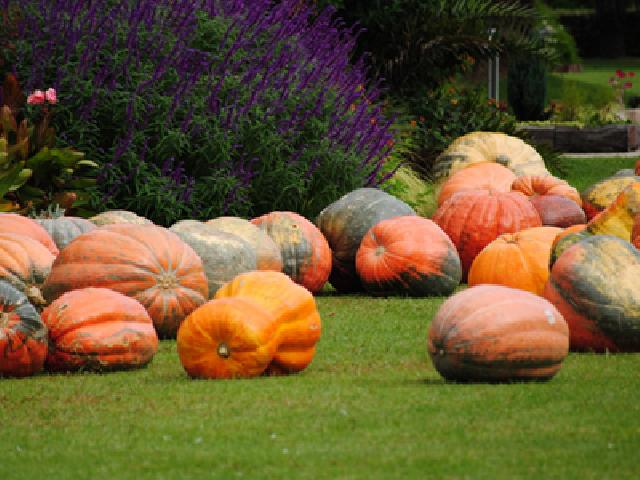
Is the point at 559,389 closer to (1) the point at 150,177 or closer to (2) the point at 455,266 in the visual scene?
(2) the point at 455,266

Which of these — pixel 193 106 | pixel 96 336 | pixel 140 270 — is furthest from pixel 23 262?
pixel 193 106

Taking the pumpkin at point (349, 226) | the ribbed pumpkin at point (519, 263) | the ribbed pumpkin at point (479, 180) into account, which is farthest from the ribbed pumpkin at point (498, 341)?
the ribbed pumpkin at point (479, 180)

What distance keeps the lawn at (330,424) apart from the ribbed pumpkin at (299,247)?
3.02m

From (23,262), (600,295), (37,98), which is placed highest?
(600,295)

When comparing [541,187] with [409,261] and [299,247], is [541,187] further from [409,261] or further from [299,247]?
[299,247]

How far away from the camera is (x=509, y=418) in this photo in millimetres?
5773

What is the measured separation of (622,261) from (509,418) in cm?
232

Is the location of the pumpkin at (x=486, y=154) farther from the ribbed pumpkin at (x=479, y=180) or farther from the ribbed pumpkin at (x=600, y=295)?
the ribbed pumpkin at (x=600, y=295)

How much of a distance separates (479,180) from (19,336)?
8203 millimetres

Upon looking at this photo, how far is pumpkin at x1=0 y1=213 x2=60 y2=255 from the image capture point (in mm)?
9227

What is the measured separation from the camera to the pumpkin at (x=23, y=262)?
8312mm

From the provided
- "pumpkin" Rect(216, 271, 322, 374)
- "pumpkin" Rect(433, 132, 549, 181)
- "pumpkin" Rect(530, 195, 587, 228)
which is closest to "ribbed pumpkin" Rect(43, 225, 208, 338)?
"pumpkin" Rect(216, 271, 322, 374)

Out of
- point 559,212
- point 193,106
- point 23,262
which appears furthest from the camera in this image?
point 559,212

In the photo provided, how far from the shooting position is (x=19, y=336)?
23.4 feet
